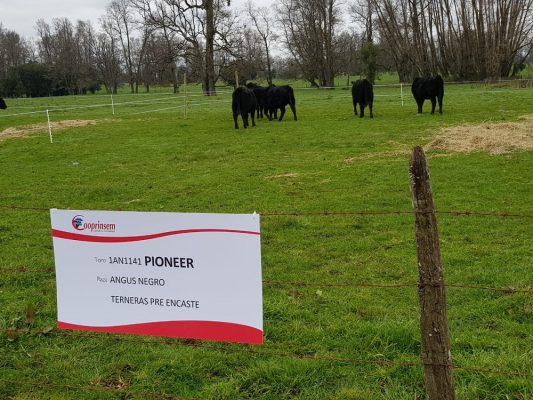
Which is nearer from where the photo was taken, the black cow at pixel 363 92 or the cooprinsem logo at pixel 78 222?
the cooprinsem logo at pixel 78 222

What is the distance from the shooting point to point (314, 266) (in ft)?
19.4

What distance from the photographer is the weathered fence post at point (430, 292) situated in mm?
2568

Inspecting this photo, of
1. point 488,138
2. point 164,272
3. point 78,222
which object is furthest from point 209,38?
point 164,272

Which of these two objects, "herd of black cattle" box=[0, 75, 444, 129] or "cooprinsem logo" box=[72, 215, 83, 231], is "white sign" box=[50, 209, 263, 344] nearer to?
"cooprinsem logo" box=[72, 215, 83, 231]

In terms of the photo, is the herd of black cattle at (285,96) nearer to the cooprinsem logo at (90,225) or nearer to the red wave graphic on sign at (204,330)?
the cooprinsem logo at (90,225)

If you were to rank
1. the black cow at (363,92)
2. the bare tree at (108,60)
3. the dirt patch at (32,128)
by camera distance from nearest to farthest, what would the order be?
the black cow at (363,92) < the dirt patch at (32,128) < the bare tree at (108,60)

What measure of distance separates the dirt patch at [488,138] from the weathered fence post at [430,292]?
33.5ft

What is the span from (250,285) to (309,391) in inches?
41.1

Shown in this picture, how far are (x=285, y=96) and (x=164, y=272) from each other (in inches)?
731

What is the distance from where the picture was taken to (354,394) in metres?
3.38

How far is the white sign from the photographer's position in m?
2.93

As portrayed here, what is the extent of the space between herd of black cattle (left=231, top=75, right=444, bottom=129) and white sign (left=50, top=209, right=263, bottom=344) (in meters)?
15.6

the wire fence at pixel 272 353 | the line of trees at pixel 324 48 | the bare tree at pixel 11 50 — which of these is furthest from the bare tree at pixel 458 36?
the bare tree at pixel 11 50

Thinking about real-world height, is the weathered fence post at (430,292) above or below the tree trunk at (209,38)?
below
